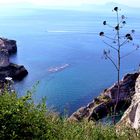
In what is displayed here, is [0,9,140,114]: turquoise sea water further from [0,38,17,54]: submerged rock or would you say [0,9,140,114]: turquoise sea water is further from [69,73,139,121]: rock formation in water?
[69,73,139,121]: rock formation in water

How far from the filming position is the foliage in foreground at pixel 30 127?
7805 millimetres

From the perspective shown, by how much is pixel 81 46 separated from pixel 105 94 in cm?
5440

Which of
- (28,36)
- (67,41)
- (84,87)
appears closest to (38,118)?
(84,87)

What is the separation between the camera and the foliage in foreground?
780 cm

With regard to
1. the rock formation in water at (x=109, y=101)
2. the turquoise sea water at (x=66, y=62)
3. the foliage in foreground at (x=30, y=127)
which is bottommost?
the turquoise sea water at (x=66, y=62)

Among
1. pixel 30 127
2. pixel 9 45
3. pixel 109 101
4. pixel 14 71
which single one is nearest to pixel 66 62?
pixel 14 71

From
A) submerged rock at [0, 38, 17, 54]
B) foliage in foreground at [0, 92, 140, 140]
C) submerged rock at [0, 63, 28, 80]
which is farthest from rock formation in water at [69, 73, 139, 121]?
submerged rock at [0, 38, 17, 54]

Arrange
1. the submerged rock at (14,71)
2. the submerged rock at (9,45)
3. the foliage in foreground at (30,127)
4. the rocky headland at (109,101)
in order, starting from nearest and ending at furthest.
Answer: the foliage in foreground at (30,127) < the rocky headland at (109,101) < the submerged rock at (14,71) < the submerged rock at (9,45)

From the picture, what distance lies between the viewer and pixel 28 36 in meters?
121

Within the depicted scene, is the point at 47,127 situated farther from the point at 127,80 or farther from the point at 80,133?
the point at 127,80

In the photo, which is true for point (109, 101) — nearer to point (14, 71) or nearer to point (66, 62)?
point (14, 71)

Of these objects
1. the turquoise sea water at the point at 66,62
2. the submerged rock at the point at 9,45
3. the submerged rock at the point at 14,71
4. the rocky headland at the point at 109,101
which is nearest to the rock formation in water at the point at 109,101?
the rocky headland at the point at 109,101

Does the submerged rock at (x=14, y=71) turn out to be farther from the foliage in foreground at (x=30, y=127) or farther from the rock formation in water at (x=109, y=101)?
the foliage in foreground at (x=30, y=127)

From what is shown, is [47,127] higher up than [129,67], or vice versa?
[47,127]
